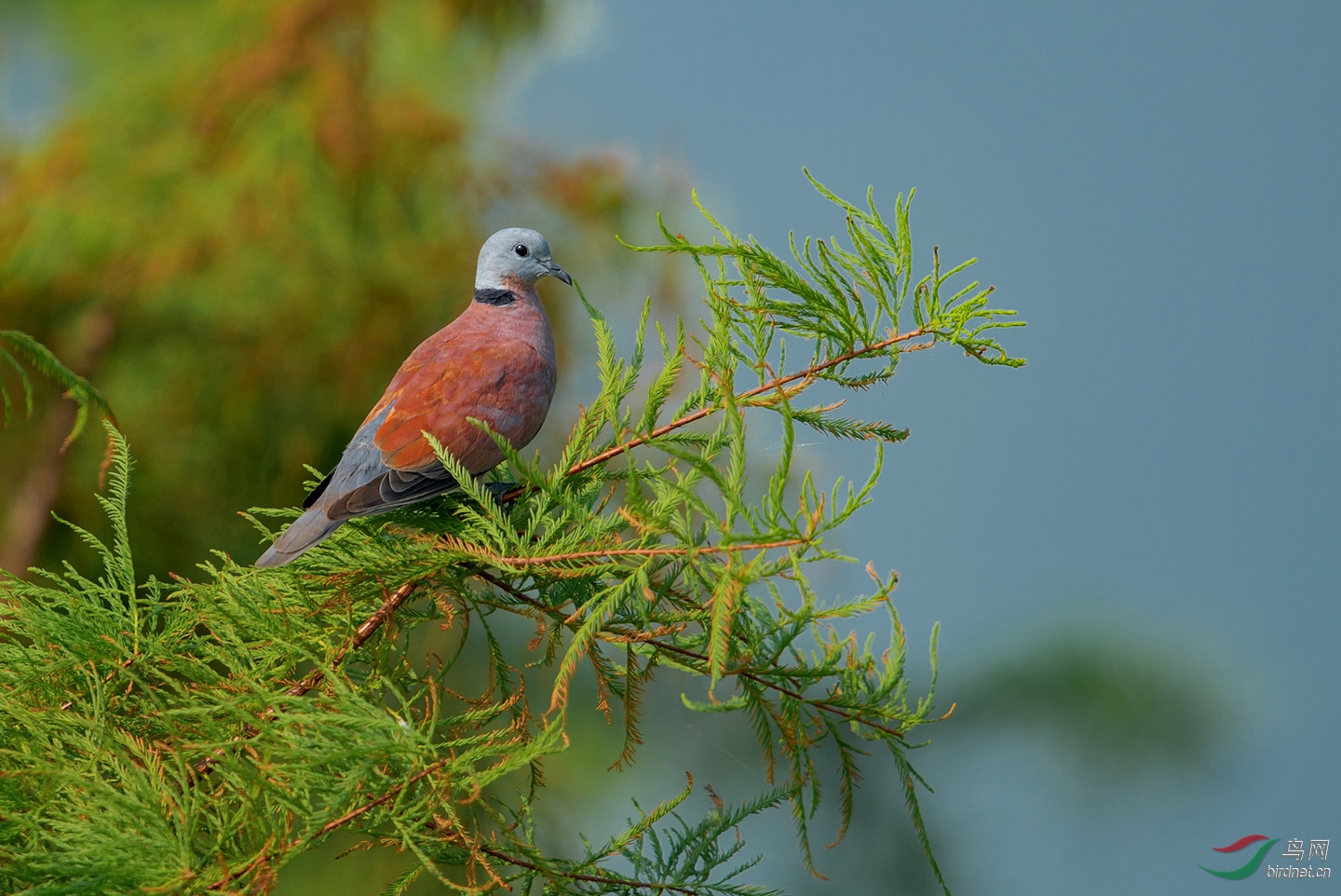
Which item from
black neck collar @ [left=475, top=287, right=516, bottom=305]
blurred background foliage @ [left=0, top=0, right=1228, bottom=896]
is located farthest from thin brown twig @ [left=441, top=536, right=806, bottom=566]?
blurred background foliage @ [left=0, top=0, right=1228, bottom=896]

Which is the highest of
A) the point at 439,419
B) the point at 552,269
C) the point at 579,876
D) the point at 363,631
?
the point at 552,269

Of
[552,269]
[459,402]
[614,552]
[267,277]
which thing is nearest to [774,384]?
[614,552]

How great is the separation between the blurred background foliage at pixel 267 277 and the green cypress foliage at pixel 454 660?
62.0 inches

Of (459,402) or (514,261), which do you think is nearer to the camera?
(459,402)

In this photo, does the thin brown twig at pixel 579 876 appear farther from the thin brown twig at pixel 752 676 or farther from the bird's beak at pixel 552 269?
the bird's beak at pixel 552 269

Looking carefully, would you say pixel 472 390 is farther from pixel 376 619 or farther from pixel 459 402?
pixel 376 619

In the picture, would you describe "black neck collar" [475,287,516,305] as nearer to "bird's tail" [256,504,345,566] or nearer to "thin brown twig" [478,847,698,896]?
"bird's tail" [256,504,345,566]

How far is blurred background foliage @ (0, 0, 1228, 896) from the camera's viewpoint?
253 centimetres

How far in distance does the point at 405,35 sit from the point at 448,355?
7.57 feet

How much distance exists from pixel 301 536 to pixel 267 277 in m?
1.79

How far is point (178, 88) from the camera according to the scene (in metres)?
2.62

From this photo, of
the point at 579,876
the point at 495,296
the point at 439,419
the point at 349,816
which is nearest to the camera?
the point at 349,816

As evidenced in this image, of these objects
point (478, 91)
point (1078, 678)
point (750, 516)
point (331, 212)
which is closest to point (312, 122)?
point (331, 212)

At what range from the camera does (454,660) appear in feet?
2.78
